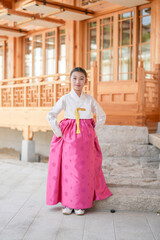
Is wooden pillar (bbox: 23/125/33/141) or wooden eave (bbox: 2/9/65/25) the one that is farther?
wooden eave (bbox: 2/9/65/25)

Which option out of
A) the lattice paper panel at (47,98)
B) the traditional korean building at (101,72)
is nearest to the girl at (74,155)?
the traditional korean building at (101,72)

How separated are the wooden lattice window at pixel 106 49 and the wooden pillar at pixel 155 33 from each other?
4.41 ft

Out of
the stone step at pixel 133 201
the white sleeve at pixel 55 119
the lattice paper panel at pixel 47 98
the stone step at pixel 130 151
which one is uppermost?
the lattice paper panel at pixel 47 98

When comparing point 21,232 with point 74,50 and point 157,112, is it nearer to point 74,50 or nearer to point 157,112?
point 157,112

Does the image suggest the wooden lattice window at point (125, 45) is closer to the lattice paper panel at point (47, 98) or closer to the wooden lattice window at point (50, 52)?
the lattice paper panel at point (47, 98)

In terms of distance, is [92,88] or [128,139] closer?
[128,139]

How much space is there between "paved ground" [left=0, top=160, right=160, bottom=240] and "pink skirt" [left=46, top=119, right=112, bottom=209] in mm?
168

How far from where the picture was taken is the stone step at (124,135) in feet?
18.2

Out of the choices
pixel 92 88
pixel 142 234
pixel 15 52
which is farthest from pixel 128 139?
pixel 15 52

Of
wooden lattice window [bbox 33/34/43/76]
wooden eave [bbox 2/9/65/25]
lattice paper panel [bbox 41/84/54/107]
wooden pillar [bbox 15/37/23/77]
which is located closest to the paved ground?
lattice paper panel [bbox 41/84/54/107]

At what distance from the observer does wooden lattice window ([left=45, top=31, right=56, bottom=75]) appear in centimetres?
974

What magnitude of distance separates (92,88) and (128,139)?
124cm

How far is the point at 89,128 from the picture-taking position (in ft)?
10.5

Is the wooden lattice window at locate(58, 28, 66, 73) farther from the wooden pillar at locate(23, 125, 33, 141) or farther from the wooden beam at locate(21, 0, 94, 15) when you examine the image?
the wooden pillar at locate(23, 125, 33, 141)
